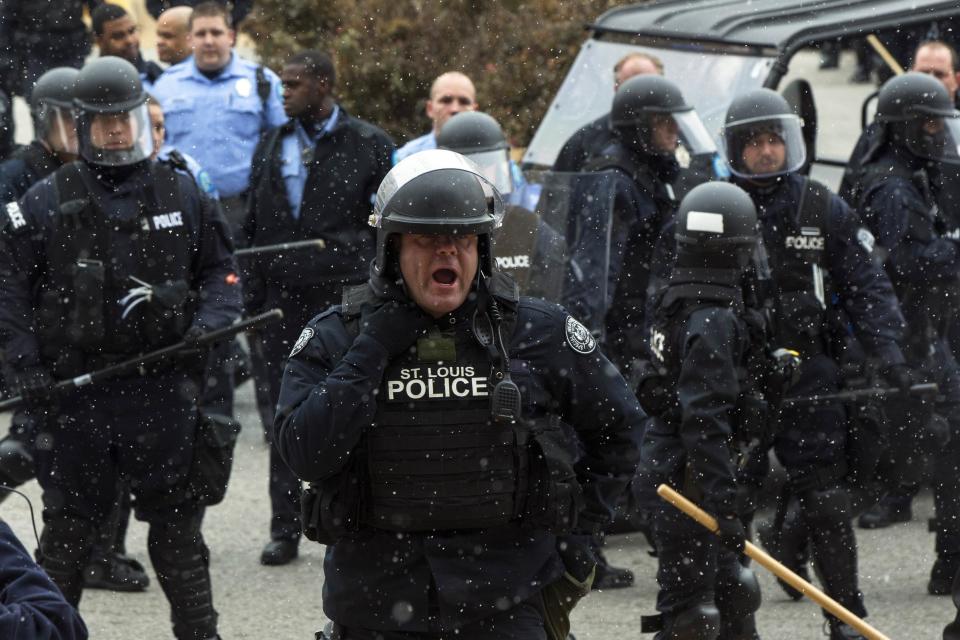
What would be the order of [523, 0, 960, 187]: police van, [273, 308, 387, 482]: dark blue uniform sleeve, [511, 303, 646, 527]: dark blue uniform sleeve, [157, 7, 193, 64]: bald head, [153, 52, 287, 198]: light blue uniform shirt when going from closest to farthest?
[273, 308, 387, 482]: dark blue uniform sleeve → [511, 303, 646, 527]: dark blue uniform sleeve → [523, 0, 960, 187]: police van → [153, 52, 287, 198]: light blue uniform shirt → [157, 7, 193, 64]: bald head

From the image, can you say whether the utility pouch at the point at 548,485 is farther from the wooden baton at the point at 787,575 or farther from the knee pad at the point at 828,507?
the knee pad at the point at 828,507

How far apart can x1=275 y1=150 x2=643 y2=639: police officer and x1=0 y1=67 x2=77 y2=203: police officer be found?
11.5ft

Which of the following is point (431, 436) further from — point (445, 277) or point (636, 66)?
point (636, 66)

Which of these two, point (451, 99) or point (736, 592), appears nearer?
point (736, 592)

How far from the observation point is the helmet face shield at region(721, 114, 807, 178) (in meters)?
6.96

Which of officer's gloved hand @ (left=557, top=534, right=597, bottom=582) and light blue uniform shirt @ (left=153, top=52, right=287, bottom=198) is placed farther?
light blue uniform shirt @ (left=153, top=52, right=287, bottom=198)

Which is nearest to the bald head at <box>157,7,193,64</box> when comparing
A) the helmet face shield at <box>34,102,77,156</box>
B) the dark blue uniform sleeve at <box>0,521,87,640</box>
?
the helmet face shield at <box>34,102,77,156</box>

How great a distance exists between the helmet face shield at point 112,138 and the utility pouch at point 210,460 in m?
0.95

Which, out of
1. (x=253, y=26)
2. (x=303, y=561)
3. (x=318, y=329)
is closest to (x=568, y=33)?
(x=253, y=26)

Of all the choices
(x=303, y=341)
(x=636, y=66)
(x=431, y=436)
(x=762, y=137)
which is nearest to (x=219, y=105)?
(x=636, y=66)

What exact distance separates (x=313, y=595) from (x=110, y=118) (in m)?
2.21

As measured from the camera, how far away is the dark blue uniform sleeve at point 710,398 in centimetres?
576

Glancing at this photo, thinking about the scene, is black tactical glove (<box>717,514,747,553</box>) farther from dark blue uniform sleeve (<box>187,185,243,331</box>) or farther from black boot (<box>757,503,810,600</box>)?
dark blue uniform sleeve (<box>187,185,243,331</box>)

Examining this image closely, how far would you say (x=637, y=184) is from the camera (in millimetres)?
7668
